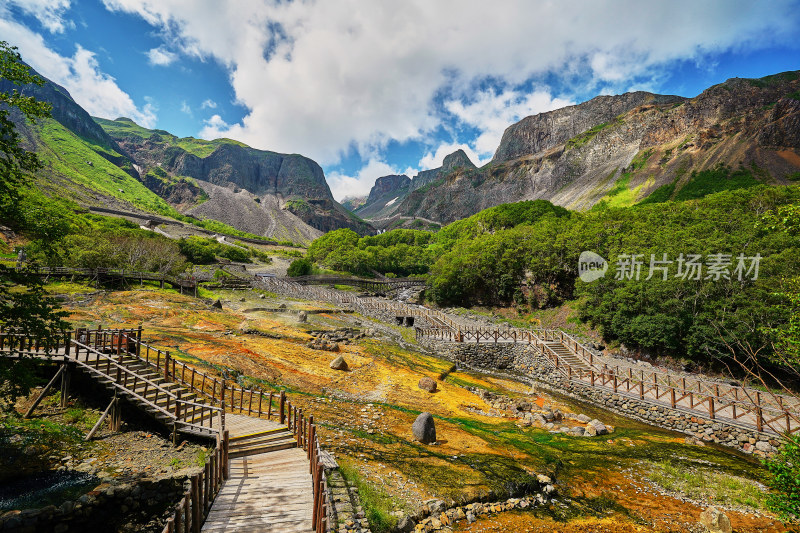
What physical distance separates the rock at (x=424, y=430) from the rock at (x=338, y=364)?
8.97 m

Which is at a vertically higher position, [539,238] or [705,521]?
[539,238]

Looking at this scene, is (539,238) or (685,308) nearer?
(685,308)

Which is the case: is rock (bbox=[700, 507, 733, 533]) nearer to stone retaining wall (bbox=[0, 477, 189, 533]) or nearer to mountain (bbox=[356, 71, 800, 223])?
stone retaining wall (bbox=[0, 477, 189, 533])

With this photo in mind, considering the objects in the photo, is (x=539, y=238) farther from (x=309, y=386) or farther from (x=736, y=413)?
(x=309, y=386)

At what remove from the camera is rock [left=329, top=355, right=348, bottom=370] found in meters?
21.3

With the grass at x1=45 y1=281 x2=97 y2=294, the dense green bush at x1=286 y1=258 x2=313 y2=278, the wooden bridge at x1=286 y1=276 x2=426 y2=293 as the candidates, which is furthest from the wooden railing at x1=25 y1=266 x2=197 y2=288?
the dense green bush at x1=286 y1=258 x2=313 y2=278

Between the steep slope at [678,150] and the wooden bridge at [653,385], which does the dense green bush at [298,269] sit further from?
the steep slope at [678,150]

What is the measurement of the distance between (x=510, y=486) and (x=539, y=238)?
4709cm

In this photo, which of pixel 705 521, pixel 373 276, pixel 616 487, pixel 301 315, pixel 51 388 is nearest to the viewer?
pixel 705 521

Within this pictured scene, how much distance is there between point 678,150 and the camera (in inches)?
4651

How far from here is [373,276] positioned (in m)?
88.9

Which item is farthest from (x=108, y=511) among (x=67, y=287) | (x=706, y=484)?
(x=67, y=287)

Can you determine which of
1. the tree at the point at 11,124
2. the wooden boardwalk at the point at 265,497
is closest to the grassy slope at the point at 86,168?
the tree at the point at 11,124

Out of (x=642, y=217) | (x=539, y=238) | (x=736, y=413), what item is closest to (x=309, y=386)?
(x=736, y=413)
